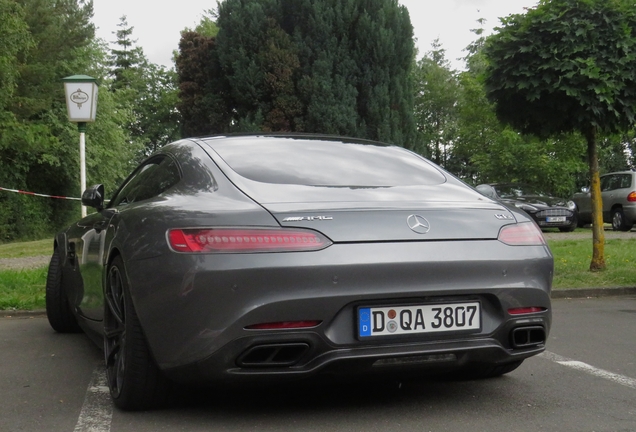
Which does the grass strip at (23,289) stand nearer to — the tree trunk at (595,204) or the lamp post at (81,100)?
the lamp post at (81,100)

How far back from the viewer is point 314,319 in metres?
3.55

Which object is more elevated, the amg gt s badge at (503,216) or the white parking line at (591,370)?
the amg gt s badge at (503,216)

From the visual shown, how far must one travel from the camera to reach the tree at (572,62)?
9617 mm

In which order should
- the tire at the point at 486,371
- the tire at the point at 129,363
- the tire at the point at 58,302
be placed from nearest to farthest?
the tire at the point at 129,363, the tire at the point at 486,371, the tire at the point at 58,302

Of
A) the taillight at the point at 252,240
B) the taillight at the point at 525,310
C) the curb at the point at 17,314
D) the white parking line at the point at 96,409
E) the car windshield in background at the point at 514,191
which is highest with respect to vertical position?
the car windshield in background at the point at 514,191

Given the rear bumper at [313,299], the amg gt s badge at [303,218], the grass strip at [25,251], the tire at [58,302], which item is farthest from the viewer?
the grass strip at [25,251]

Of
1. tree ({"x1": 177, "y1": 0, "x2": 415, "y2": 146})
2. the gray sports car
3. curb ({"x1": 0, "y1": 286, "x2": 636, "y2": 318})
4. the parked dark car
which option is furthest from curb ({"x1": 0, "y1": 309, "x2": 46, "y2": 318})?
tree ({"x1": 177, "y1": 0, "x2": 415, "y2": 146})

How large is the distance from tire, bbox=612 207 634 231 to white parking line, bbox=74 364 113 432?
1933 centimetres

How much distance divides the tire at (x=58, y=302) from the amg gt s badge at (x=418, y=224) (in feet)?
11.8

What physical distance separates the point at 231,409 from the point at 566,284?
6297 mm

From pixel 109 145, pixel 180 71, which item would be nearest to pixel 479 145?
pixel 180 71

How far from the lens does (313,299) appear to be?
11.6 feet

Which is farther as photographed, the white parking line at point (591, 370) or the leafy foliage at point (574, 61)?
the leafy foliage at point (574, 61)

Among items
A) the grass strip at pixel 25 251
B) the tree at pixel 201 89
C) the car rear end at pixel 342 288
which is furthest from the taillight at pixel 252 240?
the tree at pixel 201 89
